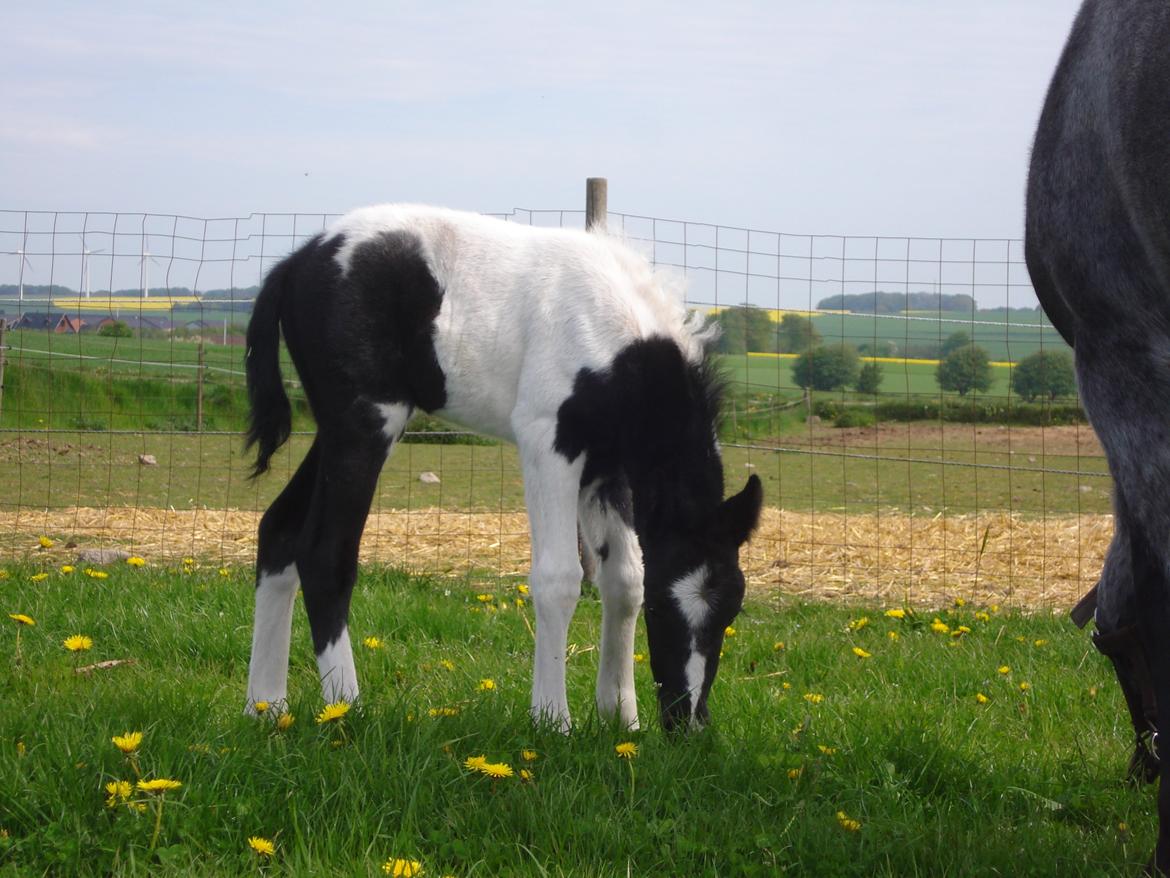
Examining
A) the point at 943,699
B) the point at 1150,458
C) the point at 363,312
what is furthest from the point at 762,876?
the point at 363,312

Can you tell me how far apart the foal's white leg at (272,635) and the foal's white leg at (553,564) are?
0.98m

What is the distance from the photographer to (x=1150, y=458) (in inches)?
92.1

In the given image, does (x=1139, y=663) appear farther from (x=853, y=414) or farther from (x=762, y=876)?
(x=853, y=414)

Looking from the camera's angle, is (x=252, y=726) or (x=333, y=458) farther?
(x=333, y=458)

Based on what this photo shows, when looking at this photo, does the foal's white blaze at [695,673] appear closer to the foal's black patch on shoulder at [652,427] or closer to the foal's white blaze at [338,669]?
the foal's black patch on shoulder at [652,427]

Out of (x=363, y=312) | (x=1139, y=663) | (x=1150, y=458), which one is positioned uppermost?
(x=363, y=312)

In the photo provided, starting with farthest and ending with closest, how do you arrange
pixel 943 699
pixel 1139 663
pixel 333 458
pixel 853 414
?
1. pixel 853 414
2. pixel 943 699
3. pixel 333 458
4. pixel 1139 663

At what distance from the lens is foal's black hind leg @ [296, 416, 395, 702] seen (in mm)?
4223

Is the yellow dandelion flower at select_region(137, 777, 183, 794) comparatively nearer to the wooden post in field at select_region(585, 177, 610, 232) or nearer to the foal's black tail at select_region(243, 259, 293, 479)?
the foal's black tail at select_region(243, 259, 293, 479)

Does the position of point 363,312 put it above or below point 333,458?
above

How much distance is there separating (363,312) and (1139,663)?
2762 mm

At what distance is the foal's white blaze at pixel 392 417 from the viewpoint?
14.0 ft

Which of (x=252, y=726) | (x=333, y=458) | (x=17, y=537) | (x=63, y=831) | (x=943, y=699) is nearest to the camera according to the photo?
(x=63, y=831)

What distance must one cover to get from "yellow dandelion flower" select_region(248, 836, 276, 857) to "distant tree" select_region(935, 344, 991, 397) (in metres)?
8.03
